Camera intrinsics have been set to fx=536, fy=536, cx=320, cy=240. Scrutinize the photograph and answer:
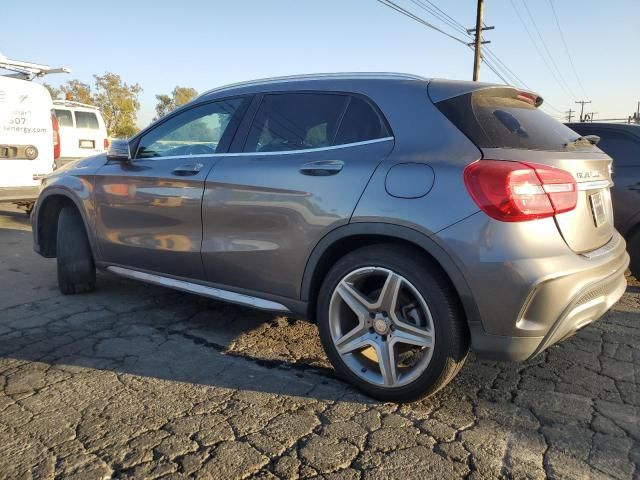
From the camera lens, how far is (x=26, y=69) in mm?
8562

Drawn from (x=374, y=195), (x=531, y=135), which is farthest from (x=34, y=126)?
(x=531, y=135)

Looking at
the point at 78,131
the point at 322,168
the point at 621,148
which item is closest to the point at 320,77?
the point at 322,168

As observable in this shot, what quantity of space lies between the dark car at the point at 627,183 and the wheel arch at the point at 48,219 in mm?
4934

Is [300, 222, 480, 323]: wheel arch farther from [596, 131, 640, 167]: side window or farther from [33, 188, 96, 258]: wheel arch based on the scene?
[596, 131, 640, 167]: side window

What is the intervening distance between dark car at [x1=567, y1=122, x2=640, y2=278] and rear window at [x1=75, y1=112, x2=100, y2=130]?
415 inches

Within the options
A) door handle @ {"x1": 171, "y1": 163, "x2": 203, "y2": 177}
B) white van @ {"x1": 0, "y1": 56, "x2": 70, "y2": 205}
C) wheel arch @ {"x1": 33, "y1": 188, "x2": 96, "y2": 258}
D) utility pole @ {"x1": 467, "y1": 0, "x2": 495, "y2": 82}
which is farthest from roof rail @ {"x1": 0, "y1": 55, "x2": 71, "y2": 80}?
utility pole @ {"x1": 467, "y1": 0, "x2": 495, "y2": 82}

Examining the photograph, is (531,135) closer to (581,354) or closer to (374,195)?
(374,195)

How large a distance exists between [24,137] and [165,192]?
5.08m

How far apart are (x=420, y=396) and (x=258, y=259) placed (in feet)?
4.09

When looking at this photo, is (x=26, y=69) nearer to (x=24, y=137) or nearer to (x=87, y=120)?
(x=24, y=137)

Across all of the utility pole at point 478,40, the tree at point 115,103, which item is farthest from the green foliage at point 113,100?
the utility pole at point 478,40

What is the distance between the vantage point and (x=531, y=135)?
2.85 meters

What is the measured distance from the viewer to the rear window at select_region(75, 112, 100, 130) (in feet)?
39.0

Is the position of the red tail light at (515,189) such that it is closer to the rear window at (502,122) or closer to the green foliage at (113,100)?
the rear window at (502,122)
